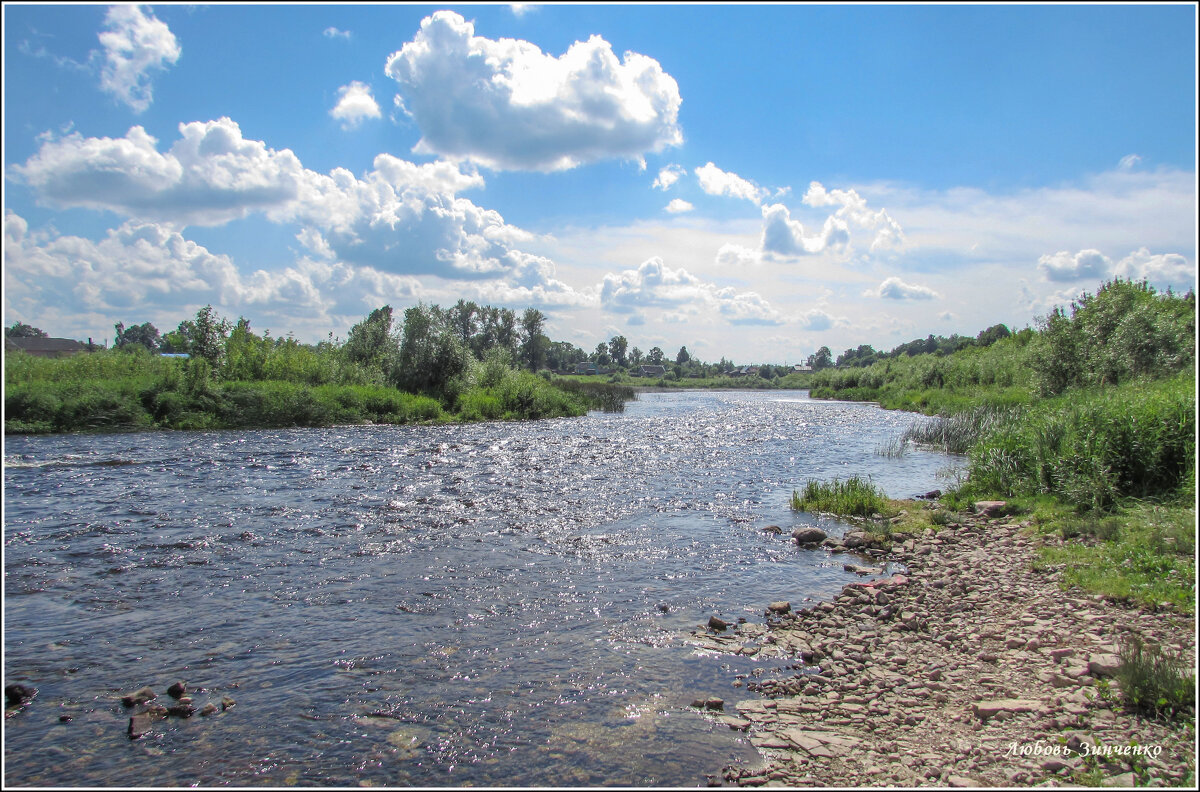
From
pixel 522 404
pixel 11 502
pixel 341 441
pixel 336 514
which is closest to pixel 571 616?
pixel 336 514

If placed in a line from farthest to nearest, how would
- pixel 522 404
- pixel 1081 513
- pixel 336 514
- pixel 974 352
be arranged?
pixel 974 352 < pixel 522 404 < pixel 336 514 < pixel 1081 513

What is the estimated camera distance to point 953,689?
738 centimetres

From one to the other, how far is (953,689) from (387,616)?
7.90m

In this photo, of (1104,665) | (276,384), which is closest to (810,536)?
(1104,665)

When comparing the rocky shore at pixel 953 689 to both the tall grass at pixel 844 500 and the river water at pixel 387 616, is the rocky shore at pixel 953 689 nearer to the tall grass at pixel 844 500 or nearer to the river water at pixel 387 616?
the river water at pixel 387 616

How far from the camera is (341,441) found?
33.5 metres

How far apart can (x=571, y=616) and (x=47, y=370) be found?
44886mm

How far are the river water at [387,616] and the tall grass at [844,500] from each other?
0.70m

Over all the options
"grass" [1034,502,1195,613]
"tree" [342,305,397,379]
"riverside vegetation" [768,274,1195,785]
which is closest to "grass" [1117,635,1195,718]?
"riverside vegetation" [768,274,1195,785]

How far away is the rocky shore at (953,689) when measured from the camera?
18.9 ft

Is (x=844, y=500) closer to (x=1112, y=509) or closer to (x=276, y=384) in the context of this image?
(x=1112, y=509)

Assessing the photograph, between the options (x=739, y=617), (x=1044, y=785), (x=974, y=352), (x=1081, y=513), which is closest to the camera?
(x=1044, y=785)

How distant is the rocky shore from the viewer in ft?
18.9

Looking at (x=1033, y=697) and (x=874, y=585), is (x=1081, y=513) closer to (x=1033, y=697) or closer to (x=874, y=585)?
(x=874, y=585)
